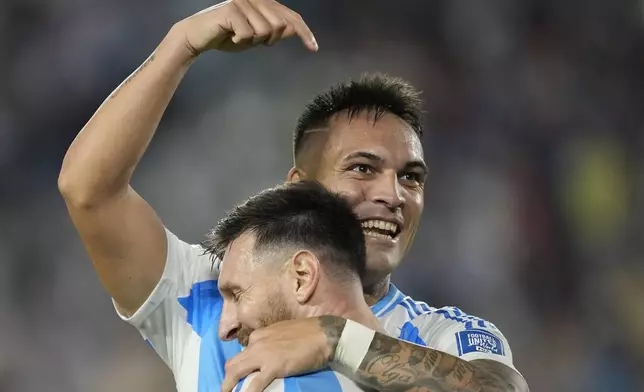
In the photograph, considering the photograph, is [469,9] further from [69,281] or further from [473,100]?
[69,281]

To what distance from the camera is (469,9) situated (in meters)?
5.76

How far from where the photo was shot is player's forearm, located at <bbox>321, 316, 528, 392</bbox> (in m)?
2.09

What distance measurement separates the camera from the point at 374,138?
115 inches

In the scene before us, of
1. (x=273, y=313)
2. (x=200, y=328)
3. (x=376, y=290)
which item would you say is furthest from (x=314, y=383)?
(x=376, y=290)

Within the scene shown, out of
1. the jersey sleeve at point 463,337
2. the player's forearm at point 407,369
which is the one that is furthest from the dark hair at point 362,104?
the player's forearm at point 407,369

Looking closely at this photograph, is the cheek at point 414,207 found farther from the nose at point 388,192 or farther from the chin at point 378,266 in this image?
the chin at point 378,266

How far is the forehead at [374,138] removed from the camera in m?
2.91

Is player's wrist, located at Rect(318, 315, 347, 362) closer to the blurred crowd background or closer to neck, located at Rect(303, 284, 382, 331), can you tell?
neck, located at Rect(303, 284, 382, 331)

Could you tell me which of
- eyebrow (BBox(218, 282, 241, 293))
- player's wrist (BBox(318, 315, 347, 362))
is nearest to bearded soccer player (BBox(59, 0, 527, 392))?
player's wrist (BBox(318, 315, 347, 362))

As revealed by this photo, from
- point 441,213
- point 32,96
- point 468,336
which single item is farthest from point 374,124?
point 32,96

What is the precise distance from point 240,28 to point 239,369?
2.71 feet

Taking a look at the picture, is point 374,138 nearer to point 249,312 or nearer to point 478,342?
point 478,342

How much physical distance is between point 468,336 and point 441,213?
2.74 metres

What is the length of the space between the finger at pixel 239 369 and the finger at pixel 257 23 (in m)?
0.76
